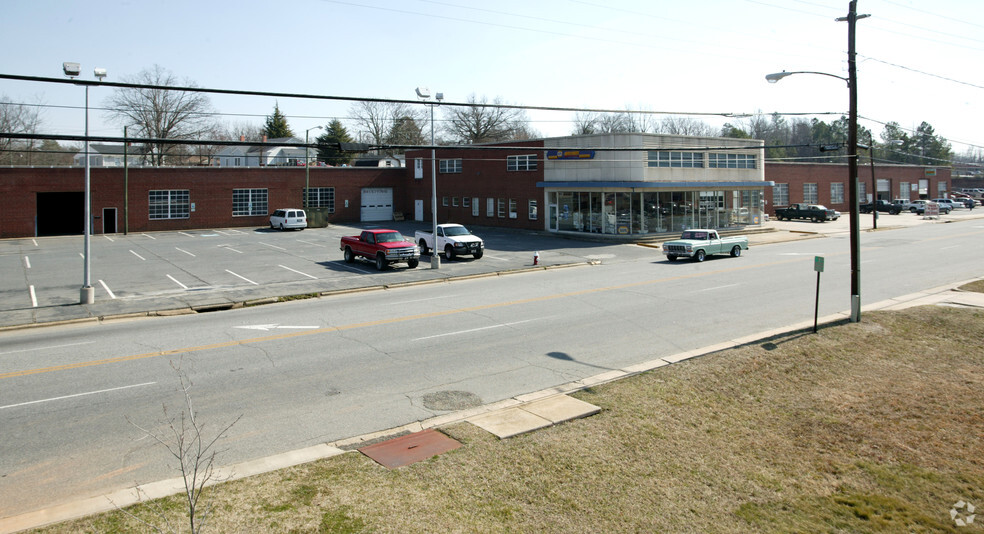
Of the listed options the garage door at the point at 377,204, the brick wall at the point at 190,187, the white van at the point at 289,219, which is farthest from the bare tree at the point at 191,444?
the garage door at the point at 377,204

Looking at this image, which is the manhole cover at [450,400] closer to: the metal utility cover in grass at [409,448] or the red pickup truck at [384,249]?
the metal utility cover in grass at [409,448]

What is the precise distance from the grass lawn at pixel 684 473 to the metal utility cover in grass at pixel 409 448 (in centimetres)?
21

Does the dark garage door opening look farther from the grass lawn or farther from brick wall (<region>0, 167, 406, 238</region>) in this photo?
the grass lawn

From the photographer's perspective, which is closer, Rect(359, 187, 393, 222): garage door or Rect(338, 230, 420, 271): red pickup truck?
Rect(338, 230, 420, 271): red pickup truck

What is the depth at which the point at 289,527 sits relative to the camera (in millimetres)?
6527

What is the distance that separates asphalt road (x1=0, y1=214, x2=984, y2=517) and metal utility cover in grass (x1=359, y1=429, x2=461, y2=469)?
802 mm

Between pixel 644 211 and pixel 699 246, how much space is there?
37.2 feet

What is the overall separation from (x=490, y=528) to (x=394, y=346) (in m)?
8.72

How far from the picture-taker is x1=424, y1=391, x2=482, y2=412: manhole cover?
35.4 feet

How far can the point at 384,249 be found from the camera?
95.3ft

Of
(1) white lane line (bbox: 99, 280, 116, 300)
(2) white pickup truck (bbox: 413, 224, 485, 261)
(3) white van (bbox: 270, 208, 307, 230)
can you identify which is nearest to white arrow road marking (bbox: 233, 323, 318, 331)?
(1) white lane line (bbox: 99, 280, 116, 300)

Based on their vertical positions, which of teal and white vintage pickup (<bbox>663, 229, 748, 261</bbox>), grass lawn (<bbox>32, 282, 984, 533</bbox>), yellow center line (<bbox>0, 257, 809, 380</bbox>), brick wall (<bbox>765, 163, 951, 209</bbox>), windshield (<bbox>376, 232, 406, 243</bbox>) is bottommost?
grass lawn (<bbox>32, 282, 984, 533</bbox>)

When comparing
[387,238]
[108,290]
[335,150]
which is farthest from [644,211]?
[335,150]

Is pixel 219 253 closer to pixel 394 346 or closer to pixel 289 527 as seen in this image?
pixel 394 346
